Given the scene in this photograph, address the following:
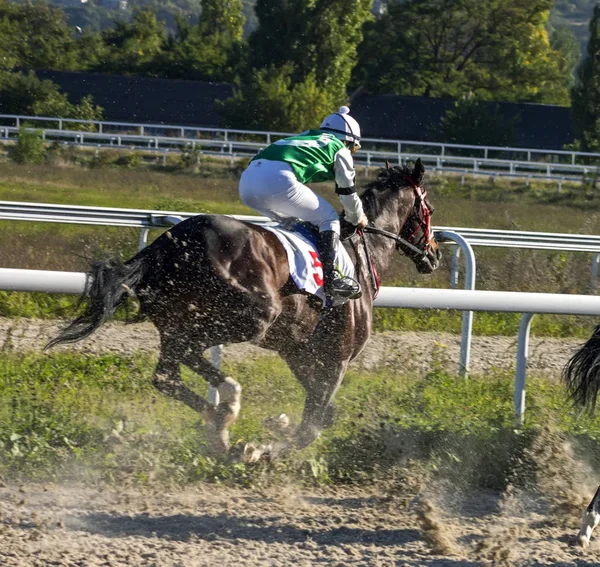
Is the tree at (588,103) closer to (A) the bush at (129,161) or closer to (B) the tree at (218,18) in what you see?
(A) the bush at (129,161)

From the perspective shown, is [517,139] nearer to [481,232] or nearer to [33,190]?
[33,190]

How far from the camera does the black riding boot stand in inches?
196

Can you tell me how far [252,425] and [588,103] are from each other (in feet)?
119

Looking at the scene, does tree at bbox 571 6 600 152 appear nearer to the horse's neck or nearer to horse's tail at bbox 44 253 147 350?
the horse's neck

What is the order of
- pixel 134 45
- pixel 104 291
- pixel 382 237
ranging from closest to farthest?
pixel 104 291, pixel 382 237, pixel 134 45

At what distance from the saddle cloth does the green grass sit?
77cm

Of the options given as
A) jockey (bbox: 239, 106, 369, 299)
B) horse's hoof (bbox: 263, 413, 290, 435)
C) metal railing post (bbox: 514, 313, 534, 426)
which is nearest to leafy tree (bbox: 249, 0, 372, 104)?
metal railing post (bbox: 514, 313, 534, 426)

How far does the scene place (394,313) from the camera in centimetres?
837

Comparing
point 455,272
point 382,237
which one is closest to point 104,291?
point 382,237

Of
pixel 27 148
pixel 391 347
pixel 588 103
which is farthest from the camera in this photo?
pixel 588 103

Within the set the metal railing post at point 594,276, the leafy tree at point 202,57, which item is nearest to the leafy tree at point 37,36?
the leafy tree at point 202,57

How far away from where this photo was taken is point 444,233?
6.70 metres

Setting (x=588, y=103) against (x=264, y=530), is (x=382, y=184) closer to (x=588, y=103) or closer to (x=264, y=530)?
(x=264, y=530)

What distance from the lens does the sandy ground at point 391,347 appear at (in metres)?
6.48
